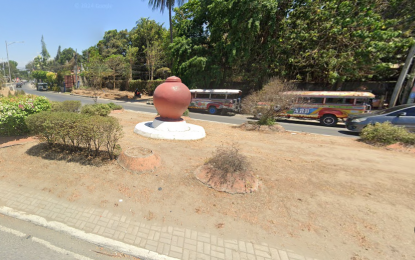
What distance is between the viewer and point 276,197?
3.49 metres

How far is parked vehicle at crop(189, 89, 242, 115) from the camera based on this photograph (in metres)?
16.1

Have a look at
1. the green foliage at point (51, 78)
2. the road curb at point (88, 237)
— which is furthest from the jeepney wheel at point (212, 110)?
the green foliage at point (51, 78)

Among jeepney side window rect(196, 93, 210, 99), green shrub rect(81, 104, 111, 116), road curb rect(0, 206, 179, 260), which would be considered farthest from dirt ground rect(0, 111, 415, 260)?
jeepney side window rect(196, 93, 210, 99)

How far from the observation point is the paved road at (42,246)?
238 cm

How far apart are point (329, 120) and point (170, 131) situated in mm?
11572

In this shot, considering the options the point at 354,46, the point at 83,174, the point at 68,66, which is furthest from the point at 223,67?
the point at 68,66

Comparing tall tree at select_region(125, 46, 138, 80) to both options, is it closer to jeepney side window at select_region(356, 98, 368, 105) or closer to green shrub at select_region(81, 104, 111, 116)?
green shrub at select_region(81, 104, 111, 116)

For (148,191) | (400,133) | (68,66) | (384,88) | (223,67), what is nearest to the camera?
(148,191)

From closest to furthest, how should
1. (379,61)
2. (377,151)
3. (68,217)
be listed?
(68,217)
(377,151)
(379,61)

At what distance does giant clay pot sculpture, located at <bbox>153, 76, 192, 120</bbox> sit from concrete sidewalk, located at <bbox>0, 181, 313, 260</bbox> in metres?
4.70

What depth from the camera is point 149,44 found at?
30531 mm

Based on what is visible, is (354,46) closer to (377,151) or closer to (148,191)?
(377,151)

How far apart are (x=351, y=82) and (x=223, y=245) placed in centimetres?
1973

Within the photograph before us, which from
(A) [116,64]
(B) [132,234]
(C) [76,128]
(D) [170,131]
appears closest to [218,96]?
(D) [170,131]
